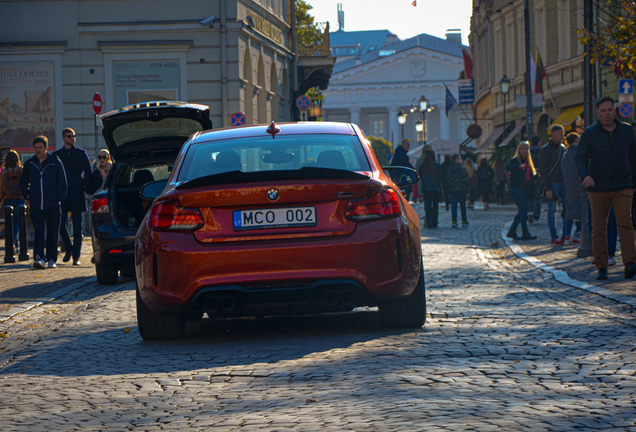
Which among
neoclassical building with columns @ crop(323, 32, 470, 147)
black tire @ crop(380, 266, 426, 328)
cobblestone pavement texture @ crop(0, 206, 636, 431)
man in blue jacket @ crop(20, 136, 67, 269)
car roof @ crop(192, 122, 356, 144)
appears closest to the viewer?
cobblestone pavement texture @ crop(0, 206, 636, 431)

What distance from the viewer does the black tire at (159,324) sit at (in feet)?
22.7

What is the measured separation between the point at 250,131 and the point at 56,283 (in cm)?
536

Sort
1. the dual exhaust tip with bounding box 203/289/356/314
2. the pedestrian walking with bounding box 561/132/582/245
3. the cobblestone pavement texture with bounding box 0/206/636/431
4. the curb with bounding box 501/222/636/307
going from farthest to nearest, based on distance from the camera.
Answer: the pedestrian walking with bounding box 561/132/582/245, the curb with bounding box 501/222/636/307, the dual exhaust tip with bounding box 203/289/356/314, the cobblestone pavement texture with bounding box 0/206/636/431

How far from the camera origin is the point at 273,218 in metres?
6.38

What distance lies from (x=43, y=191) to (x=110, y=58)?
15.9 metres

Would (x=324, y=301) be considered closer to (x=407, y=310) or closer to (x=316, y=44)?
(x=407, y=310)

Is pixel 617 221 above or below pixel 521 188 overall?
below

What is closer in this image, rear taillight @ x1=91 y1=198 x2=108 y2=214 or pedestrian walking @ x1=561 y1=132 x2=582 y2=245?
rear taillight @ x1=91 y1=198 x2=108 y2=214

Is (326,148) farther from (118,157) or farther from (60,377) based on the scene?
(118,157)

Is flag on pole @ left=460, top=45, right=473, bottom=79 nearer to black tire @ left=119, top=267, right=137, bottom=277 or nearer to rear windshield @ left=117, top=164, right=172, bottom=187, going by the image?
black tire @ left=119, top=267, right=137, bottom=277

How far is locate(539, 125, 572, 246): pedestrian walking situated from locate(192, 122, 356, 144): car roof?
28.4 feet

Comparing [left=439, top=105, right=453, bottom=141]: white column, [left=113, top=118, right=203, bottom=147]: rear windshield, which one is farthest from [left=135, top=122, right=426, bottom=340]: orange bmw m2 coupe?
[left=439, top=105, right=453, bottom=141]: white column

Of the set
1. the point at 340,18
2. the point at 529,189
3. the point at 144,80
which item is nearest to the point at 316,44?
the point at 144,80

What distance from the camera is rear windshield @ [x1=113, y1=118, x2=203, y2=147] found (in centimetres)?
1205
